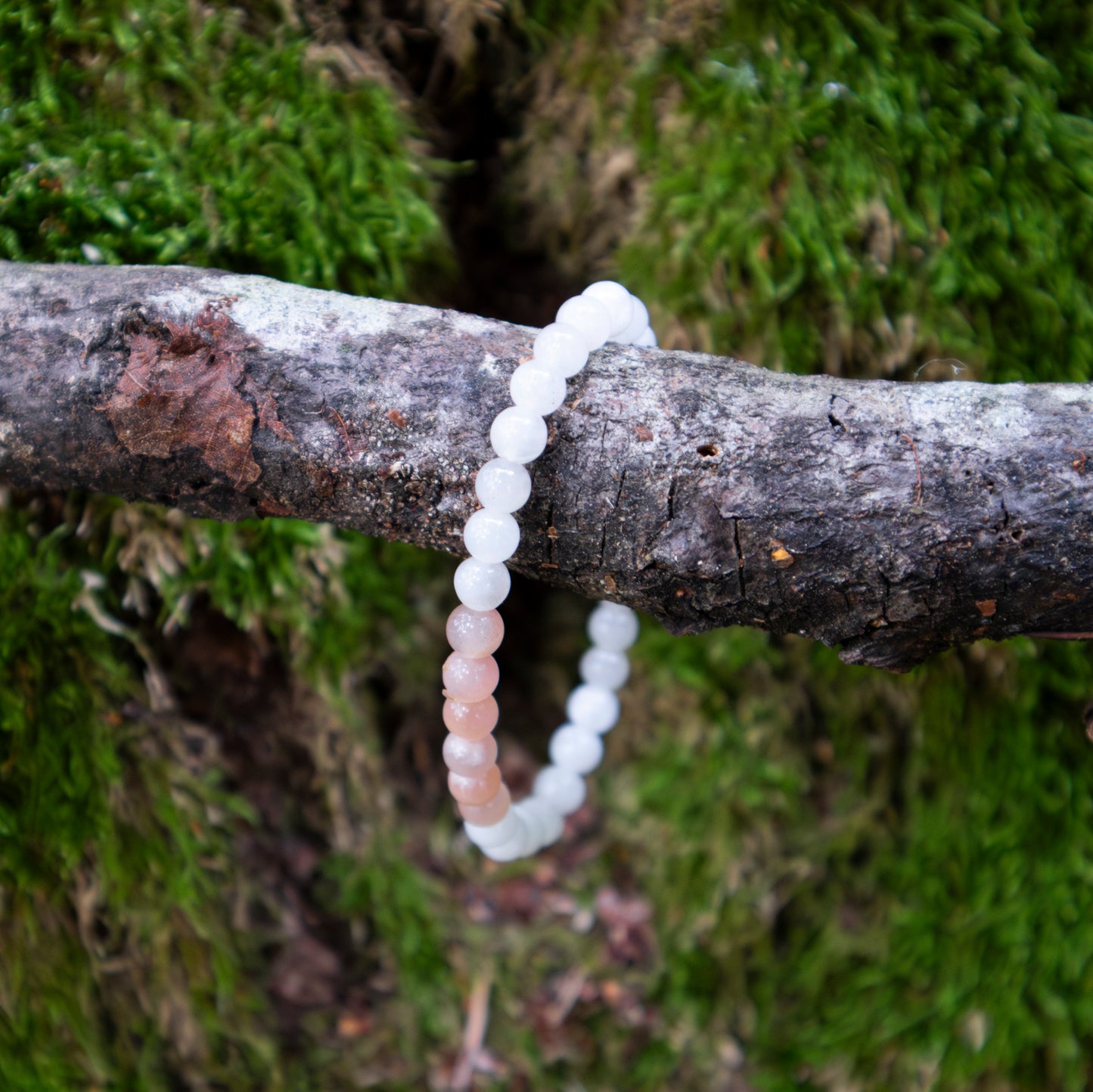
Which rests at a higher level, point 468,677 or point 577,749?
point 468,677

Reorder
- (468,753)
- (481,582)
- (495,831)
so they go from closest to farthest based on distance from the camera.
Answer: (481,582) → (468,753) → (495,831)

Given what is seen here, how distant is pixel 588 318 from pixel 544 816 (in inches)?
33.8

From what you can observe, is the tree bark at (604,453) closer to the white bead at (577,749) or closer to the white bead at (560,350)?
the white bead at (560,350)

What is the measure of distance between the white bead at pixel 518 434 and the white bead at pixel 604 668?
0.63m

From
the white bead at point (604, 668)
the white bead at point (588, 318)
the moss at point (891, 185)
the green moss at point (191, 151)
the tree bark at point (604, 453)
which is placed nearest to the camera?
the tree bark at point (604, 453)

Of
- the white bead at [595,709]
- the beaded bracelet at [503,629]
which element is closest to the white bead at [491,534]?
the beaded bracelet at [503,629]

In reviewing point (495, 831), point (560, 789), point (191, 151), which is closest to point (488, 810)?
point (495, 831)

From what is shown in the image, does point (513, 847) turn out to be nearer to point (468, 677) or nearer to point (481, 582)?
point (468, 677)

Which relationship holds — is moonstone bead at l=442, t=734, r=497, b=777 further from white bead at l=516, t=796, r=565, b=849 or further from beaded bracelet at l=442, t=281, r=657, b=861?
white bead at l=516, t=796, r=565, b=849

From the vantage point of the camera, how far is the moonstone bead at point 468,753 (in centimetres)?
108

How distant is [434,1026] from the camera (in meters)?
1.61

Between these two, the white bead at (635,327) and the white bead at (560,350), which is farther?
the white bead at (635,327)

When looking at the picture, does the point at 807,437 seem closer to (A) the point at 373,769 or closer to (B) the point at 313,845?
(A) the point at 373,769

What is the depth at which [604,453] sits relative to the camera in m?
0.89
